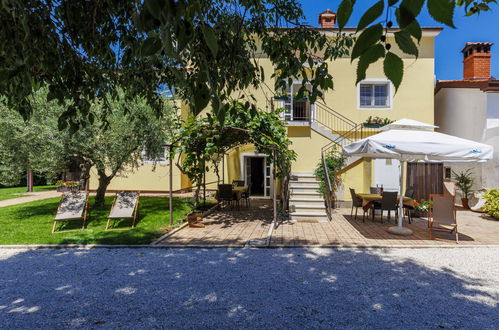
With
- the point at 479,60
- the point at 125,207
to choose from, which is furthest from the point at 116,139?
the point at 479,60

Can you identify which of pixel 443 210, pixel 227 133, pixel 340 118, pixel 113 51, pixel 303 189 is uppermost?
pixel 340 118

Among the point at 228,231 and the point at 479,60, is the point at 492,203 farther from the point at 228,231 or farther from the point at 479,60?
the point at 228,231

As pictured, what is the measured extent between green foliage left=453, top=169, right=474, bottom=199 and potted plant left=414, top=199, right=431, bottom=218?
3386 mm

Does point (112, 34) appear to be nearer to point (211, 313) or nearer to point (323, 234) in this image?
point (211, 313)

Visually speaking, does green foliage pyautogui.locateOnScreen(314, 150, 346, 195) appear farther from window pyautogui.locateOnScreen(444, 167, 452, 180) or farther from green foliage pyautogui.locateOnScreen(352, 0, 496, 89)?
green foliage pyautogui.locateOnScreen(352, 0, 496, 89)

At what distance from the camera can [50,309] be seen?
11.2 ft

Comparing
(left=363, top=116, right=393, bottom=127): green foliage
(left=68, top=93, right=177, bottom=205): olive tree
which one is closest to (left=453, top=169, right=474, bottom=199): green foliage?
(left=363, top=116, right=393, bottom=127): green foliage

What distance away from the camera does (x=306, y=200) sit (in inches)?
367

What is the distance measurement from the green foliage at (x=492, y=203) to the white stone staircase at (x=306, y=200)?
5248 millimetres

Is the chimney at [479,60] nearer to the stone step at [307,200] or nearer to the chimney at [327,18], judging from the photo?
the chimney at [327,18]

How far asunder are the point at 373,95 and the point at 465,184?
536 cm

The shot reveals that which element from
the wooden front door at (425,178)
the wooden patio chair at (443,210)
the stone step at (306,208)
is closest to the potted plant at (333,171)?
the stone step at (306,208)

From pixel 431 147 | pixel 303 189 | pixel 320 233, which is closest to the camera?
pixel 431 147

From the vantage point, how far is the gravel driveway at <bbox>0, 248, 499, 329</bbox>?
124 inches
